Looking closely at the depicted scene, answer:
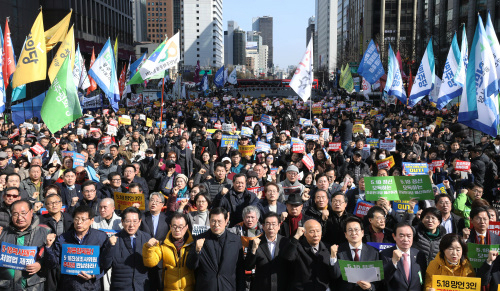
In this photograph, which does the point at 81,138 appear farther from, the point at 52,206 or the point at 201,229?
the point at 201,229

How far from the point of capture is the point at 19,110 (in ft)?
60.2

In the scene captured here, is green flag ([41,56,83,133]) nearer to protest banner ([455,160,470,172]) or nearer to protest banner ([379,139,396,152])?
protest banner ([379,139,396,152])

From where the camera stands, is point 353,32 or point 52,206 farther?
point 353,32

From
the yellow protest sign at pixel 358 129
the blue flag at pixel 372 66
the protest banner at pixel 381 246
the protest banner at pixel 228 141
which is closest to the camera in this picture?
the protest banner at pixel 381 246

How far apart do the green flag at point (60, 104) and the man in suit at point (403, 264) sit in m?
7.81

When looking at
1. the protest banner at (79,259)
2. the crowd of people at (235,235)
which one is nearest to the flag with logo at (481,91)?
the crowd of people at (235,235)

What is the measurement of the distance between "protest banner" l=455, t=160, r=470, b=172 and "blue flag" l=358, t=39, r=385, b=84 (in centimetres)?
1102

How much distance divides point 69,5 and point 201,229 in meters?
46.7

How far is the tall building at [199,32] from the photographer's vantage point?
566 feet

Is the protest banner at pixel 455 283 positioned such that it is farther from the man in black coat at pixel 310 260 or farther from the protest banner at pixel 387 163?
the protest banner at pixel 387 163

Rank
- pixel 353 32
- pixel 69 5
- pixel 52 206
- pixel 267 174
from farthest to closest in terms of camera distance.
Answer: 1. pixel 353 32
2. pixel 69 5
3. pixel 267 174
4. pixel 52 206

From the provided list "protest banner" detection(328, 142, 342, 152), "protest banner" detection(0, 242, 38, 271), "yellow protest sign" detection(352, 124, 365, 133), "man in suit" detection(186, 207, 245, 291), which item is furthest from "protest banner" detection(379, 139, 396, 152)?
"protest banner" detection(0, 242, 38, 271)

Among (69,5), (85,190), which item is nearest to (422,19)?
(69,5)

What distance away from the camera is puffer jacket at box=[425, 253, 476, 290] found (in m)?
4.82
